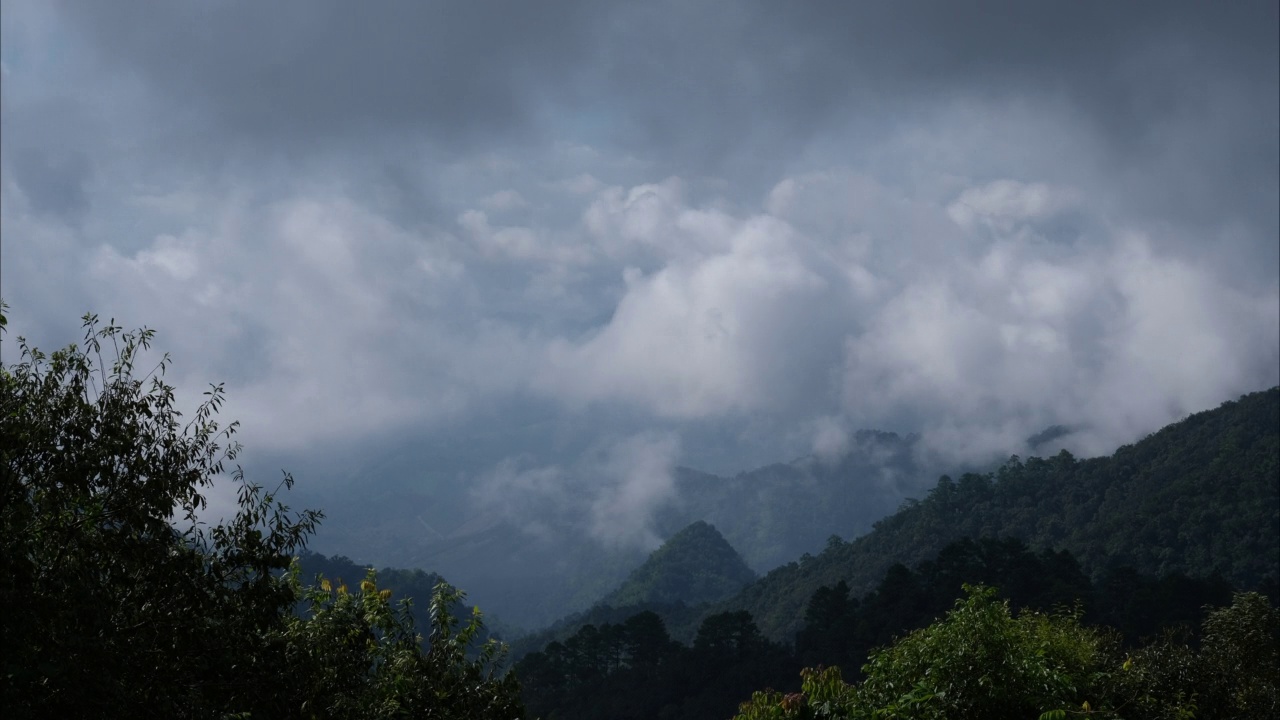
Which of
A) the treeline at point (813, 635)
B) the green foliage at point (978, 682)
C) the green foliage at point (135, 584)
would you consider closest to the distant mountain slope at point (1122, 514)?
the treeline at point (813, 635)

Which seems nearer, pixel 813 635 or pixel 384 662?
pixel 384 662

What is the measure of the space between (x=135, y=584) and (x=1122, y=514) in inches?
4518

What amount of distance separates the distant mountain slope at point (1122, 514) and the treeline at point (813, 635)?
21.8m

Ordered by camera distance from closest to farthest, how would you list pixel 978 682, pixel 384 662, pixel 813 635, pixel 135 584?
1. pixel 135 584
2. pixel 384 662
3. pixel 978 682
4. pixel 813 635

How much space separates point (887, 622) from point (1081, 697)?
5813 centimetres

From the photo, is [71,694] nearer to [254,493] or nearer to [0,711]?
[0,711]

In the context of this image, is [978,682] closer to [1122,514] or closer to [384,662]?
[384,662]

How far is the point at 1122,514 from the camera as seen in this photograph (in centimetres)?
10481

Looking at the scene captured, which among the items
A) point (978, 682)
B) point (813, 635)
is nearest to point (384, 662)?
point (978, 682)

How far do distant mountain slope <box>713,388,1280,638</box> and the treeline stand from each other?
2183cm

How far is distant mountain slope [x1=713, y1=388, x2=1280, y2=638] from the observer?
91.9 metres

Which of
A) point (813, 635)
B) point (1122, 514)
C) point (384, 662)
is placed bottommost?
point (813, 635)

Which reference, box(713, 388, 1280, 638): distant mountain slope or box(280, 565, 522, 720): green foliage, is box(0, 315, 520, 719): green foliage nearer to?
box(280, 565, 522, 720): green foliage

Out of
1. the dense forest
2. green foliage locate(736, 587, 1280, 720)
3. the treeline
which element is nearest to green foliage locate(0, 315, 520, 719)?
the dense forest
